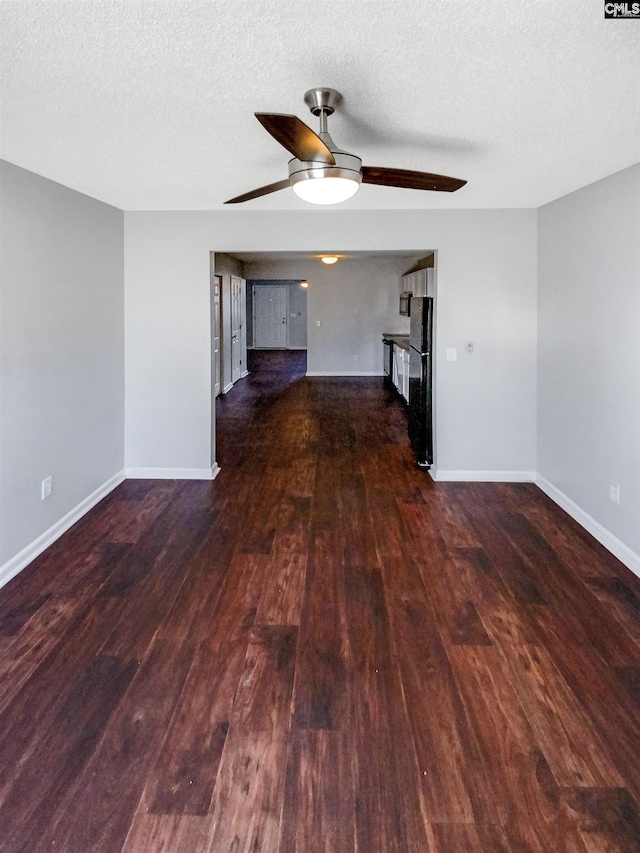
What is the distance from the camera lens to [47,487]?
3.66 metres

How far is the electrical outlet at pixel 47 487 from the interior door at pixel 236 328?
7.02 m

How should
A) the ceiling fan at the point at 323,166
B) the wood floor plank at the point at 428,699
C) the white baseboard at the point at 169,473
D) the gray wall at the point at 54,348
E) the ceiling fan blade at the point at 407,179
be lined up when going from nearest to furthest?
1. the wood floor plank at the point at 428,699
2. the ceiling fan at the point at 323,166
3. the ceiling fan blade at the point at 407,179
4. the gray wall at the point at 54,348
5. the white baseboard at the point at 169,473

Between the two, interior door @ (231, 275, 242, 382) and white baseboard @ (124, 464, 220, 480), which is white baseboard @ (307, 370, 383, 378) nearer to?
interior door @ (231, 275, 242, 382)

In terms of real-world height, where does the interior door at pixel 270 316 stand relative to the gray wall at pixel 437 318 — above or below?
above

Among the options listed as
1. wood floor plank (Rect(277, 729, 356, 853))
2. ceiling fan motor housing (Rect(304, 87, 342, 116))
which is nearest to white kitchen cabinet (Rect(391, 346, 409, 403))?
ceiling fan motor housing (Rect(304, 87, 342, 116))

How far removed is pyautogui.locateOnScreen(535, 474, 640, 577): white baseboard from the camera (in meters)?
3.36

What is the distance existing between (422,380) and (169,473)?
2446 millimetres

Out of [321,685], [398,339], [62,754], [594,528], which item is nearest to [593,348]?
[594,528]

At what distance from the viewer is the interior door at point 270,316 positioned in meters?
17.0

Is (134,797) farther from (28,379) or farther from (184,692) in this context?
(28,379)

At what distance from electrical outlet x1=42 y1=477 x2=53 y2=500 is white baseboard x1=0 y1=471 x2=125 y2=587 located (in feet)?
0.74

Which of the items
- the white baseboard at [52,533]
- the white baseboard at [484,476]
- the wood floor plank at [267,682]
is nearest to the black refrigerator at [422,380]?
the white baseboard at [484,476]

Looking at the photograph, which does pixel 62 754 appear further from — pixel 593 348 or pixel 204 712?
pixel 593 348

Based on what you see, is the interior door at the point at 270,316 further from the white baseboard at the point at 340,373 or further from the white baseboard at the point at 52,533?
the white baseboard at the point at 52,533
